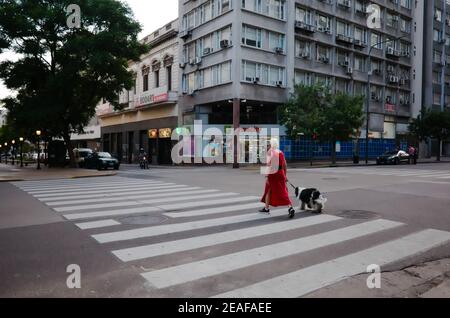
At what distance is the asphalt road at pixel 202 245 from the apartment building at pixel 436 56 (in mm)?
50679

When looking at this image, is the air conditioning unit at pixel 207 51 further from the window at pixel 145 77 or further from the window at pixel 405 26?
the window at pixel 405 26

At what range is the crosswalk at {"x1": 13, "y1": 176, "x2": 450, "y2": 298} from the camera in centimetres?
450

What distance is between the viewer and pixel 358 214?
8.91 meters

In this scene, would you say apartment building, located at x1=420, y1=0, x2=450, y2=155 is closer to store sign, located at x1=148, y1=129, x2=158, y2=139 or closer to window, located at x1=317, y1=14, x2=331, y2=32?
window, located at x1=317, y1=14, x2=331, y2=32

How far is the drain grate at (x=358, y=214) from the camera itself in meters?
8.56

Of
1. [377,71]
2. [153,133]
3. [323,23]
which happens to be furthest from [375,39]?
[153,133]

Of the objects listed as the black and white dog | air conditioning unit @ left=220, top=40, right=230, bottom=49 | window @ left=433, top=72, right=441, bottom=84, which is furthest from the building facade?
the black and white dog

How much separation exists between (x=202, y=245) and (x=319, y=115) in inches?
1155

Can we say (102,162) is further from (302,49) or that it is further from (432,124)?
(432,124)

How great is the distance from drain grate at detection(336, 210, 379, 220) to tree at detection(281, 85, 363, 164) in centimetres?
2345

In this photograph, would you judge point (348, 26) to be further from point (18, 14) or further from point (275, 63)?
point (18, 14)

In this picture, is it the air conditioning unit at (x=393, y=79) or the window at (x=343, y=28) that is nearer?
the window at (x=343, y=28)

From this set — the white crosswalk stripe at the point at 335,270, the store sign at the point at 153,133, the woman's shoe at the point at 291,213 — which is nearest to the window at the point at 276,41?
the store sign at the point at 153,133
